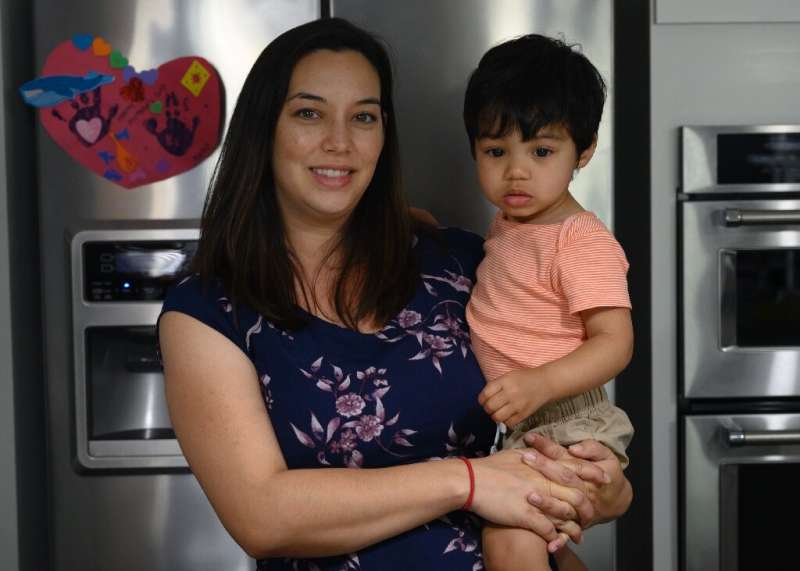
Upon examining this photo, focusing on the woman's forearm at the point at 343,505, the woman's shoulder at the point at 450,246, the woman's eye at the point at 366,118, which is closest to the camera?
the woman's forearm at the point at 343,505

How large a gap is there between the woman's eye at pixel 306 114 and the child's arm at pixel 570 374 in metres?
0.45

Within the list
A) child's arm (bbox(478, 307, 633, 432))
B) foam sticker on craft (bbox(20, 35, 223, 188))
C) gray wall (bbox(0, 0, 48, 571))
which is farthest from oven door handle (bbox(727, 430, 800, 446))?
gray wall (bbox(0, 0, 48, 571))

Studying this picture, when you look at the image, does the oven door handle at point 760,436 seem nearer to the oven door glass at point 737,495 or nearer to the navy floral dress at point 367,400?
the oven door glass at point 737,495

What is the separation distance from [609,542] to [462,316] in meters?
0.70

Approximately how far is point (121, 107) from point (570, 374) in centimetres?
105

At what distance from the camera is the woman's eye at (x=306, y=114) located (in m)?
1.40

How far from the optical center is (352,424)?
134 centimetres

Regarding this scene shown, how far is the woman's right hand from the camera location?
1284 millimetres

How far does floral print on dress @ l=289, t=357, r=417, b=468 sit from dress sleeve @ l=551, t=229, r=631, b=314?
0.92 feet

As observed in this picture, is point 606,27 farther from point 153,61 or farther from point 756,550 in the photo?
point 756,550

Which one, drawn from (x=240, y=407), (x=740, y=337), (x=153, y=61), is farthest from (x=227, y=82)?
(x=740, y=337)

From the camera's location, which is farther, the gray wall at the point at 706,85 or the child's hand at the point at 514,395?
the gray wall at the point at 706,85

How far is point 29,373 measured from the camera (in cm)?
196

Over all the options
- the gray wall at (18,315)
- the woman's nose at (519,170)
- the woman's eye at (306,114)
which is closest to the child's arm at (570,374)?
Answer: the woman's nose at (519,170)
